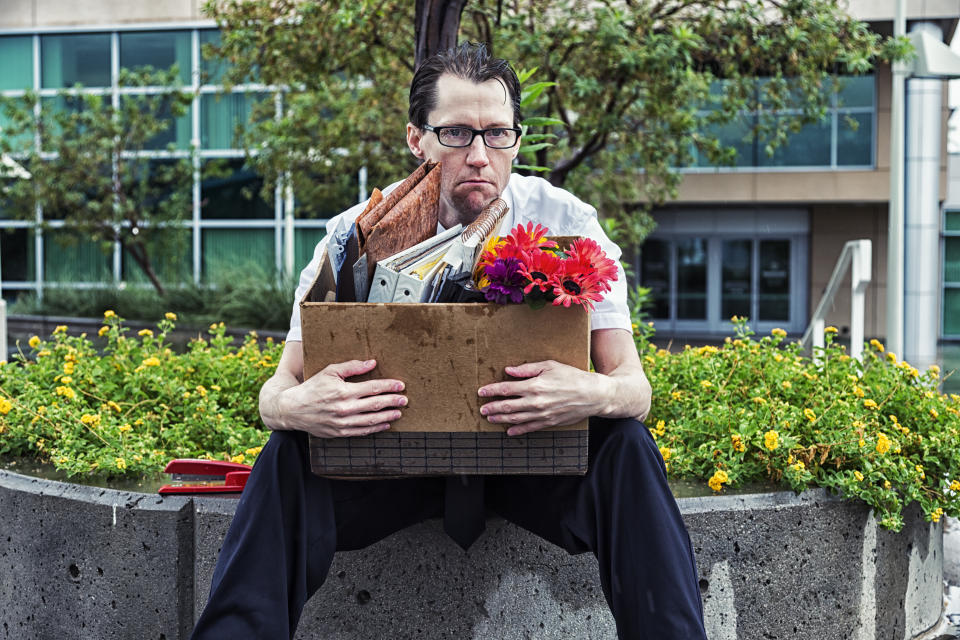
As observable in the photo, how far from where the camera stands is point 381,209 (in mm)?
2133

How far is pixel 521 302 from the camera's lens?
1958 mm

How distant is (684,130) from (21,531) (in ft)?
26.9

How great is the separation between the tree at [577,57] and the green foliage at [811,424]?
3.05 m

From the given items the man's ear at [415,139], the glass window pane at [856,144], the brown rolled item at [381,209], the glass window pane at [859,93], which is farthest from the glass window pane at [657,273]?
the brown rolled item at [381,209]

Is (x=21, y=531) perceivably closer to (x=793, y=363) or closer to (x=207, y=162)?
(x=793, y=363)

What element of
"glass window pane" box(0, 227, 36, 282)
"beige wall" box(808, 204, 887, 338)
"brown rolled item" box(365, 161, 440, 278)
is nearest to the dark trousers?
"brown rolled item" box(365, 161, 440, 278)

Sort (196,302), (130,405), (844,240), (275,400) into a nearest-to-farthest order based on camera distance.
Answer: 1. (275,400)
2. (130,405)
3. (196,302)
4. (844,240)

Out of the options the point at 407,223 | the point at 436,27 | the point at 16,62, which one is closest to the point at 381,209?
the point at 407,223

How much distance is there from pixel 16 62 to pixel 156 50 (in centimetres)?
319

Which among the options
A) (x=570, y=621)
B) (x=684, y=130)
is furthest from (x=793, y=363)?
(x=684, y=130)

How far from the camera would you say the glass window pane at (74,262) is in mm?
19547

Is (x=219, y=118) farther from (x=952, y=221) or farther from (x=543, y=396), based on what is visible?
(x=543, y=396)

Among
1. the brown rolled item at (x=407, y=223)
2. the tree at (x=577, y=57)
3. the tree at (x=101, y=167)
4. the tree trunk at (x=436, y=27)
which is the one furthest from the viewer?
the tree at (x=101, y=167)

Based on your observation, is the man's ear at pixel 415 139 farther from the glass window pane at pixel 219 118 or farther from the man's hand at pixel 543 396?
the glass window pane at pixel 219 118
